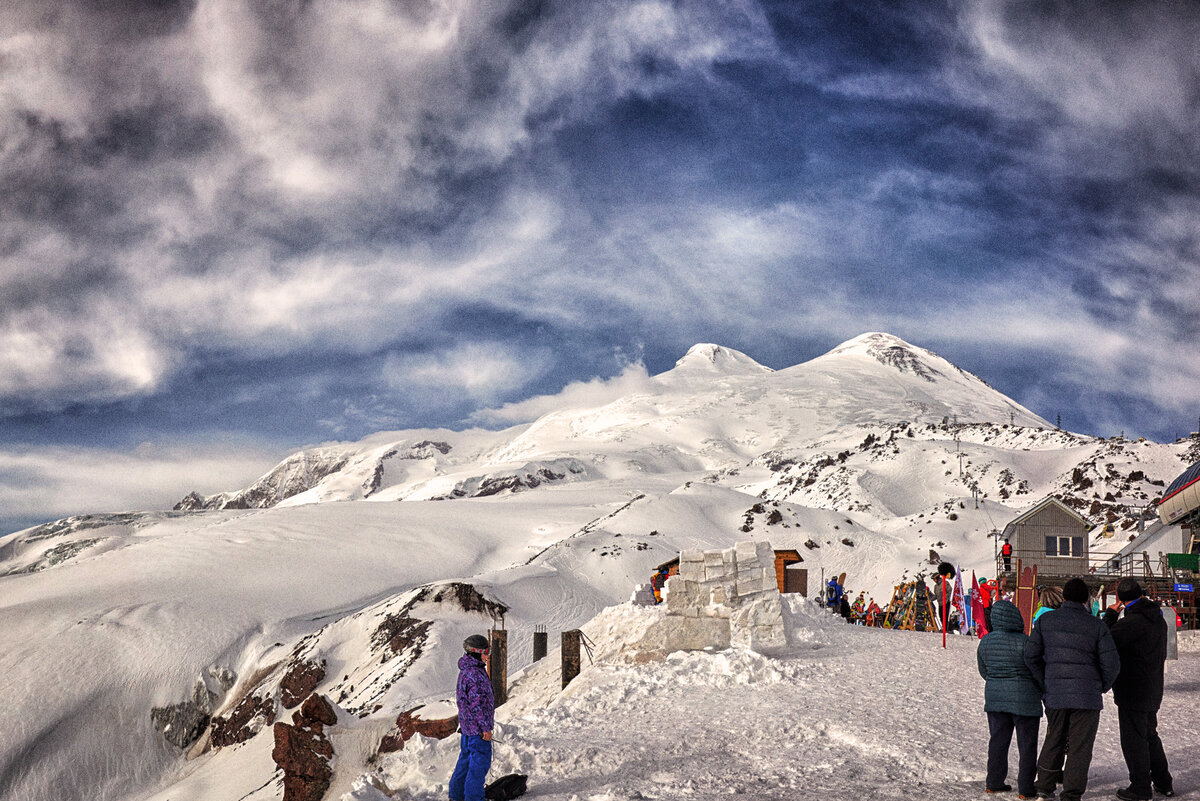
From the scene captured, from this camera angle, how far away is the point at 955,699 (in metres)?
11.5

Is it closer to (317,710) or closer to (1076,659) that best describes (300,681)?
(317,710)

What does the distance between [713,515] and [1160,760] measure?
191 ft

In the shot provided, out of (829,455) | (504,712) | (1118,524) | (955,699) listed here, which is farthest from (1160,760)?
(829,455)

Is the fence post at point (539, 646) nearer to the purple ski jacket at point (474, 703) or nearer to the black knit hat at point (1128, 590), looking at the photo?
the purple ski jacket at point (474, 703)

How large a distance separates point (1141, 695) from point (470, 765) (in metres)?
5.56

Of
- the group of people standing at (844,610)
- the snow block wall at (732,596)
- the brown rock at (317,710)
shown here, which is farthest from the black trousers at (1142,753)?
the group of people standing at (844,610)

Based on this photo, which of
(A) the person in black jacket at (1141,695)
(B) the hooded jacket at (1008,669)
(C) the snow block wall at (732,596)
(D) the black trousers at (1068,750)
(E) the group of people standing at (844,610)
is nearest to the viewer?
(D) the black trousers at (1068,750)

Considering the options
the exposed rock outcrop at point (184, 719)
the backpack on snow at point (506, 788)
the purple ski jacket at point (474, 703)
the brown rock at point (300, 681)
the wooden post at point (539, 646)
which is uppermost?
the purple ski jacket at point (474, 703)

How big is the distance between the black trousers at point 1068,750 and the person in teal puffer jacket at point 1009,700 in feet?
0.39

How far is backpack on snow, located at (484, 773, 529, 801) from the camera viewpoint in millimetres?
7089

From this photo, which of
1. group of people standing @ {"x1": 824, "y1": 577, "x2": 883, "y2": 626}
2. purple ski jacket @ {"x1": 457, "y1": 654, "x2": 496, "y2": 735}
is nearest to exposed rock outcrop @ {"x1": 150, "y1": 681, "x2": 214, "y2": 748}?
group of people standing @ {"x1": 824, "y1": 577, "x2": 883, "y2": 626}

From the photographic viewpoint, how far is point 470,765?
7145mm

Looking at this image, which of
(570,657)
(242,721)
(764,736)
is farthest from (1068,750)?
(242,721)

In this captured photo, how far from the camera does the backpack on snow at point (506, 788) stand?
7089 millimetres
